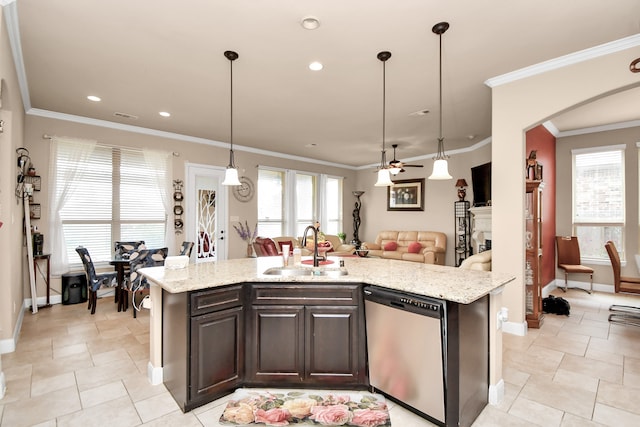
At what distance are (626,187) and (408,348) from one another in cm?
553

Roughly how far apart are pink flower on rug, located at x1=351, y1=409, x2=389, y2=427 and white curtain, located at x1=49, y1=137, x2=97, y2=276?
4805 millimetres

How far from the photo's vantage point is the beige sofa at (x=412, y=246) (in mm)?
6948

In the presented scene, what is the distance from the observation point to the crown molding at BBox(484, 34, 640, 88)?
8.63 ft

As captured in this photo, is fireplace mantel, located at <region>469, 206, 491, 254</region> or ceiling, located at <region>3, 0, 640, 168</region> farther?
fireplace mantel, located at <region>469, 206, 491, 254</region>

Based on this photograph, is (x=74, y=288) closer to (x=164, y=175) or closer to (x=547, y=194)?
(x=164, y=175)

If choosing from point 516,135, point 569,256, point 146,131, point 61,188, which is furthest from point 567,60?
point 61,188

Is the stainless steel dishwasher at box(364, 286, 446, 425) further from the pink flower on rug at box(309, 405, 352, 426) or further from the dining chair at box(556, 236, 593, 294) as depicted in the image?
the dining chair at box(556, 236, 593, 294)

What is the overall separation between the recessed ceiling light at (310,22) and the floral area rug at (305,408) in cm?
280

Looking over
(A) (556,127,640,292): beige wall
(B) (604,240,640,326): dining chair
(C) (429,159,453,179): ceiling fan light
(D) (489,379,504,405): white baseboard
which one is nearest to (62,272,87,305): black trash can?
(C) (429,159,453,179): ceiling fan light

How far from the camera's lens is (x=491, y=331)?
2174 millimetres

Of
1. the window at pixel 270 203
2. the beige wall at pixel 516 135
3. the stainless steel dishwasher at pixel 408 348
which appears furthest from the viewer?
the window at pixel 270 203

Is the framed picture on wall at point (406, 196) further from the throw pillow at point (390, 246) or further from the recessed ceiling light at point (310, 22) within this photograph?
the recessed ceiling light at point (310, 22)

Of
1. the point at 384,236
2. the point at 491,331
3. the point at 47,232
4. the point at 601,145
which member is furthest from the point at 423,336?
the point at 384,236

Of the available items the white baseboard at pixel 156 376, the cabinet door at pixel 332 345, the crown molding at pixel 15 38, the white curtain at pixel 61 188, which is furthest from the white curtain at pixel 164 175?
the cabinet door at pixel 332 345
